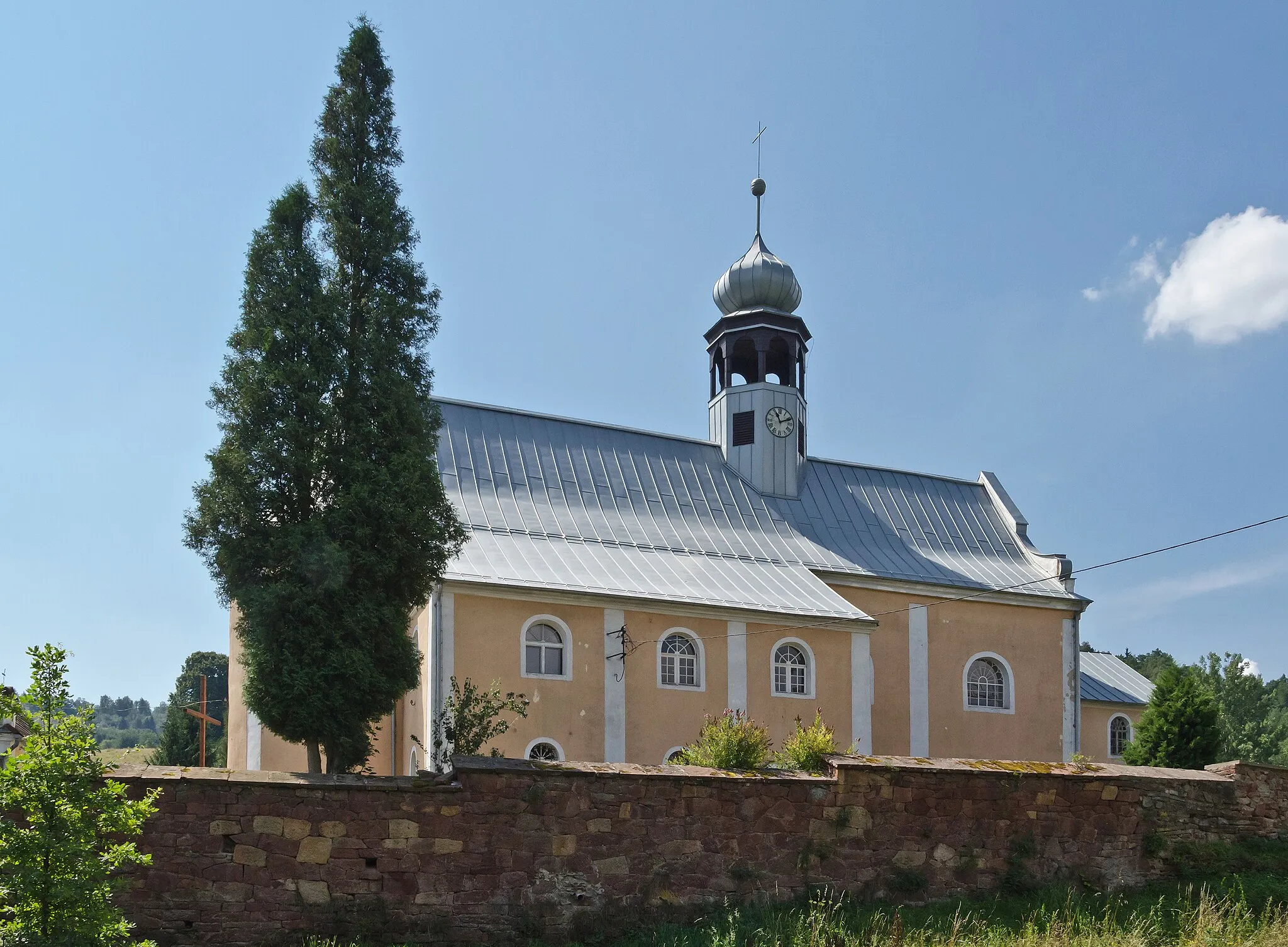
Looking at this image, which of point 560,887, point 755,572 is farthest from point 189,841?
point 755,572

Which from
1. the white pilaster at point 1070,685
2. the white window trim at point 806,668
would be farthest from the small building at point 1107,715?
the white window trim at point 806,668

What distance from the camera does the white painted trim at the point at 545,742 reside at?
66.8ft

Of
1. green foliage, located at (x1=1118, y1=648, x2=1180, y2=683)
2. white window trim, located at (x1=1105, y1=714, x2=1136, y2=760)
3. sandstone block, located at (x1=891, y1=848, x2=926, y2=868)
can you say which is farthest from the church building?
green foliage, located at (x1=1118, y1=648, x2=1180, y2=683)

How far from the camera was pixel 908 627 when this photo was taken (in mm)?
25984

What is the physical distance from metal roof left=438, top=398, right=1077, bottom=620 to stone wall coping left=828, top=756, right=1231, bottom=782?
31.2ft

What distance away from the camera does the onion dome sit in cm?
3016

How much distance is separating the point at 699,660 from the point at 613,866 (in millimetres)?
11107

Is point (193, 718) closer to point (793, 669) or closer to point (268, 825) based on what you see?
point (793, 669)

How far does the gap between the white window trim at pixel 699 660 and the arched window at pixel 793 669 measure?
147cm

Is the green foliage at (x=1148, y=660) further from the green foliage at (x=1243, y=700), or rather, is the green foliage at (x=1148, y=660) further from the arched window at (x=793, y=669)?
the arched window at (x=793, y=669)

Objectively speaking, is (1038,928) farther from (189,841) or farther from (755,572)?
(755,572)

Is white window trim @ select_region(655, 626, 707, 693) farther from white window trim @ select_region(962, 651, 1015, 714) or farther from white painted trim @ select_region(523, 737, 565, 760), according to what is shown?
white window trim @ select_region(962, 651, 1015, 714)

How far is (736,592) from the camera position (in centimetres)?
2291

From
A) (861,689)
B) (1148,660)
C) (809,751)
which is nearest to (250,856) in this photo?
(809,751)
